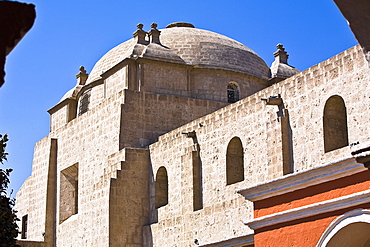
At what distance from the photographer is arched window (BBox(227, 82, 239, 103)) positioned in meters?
22.2

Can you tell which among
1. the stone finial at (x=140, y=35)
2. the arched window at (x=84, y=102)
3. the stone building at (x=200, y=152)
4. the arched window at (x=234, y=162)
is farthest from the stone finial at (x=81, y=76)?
the arched window at (x=234, y=162)

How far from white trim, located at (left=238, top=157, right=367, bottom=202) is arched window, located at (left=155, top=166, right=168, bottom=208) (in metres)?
7.25

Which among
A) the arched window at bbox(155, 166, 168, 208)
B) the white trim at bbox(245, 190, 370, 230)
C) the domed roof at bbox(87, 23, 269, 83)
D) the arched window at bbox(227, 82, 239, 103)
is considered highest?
the domed roof at bbox(87, 23, 269, 83)

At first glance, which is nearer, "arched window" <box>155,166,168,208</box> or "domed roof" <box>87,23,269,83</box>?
"arched window" <box>155,166,168,208</box>

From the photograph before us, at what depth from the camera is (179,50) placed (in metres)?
22.5

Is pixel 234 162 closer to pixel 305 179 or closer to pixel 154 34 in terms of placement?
pixel 305 179

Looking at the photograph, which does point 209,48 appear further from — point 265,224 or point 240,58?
point 265,224

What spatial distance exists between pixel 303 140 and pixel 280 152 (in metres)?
0.58

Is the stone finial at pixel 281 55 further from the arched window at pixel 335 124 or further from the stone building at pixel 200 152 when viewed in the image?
the arched window at pixel 335 124

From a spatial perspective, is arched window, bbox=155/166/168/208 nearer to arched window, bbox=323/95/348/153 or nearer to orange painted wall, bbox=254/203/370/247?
arched window, bbox=323/95/348/153

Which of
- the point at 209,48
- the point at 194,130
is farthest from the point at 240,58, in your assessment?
the point at 194,130

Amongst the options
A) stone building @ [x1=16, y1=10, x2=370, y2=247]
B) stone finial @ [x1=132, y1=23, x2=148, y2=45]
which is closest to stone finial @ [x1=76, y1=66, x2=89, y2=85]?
stone building @ [x1=16, y1=10, x2=370, y2=247]

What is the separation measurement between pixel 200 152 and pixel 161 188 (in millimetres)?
2062

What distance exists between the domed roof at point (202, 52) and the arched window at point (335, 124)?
26.9ft
